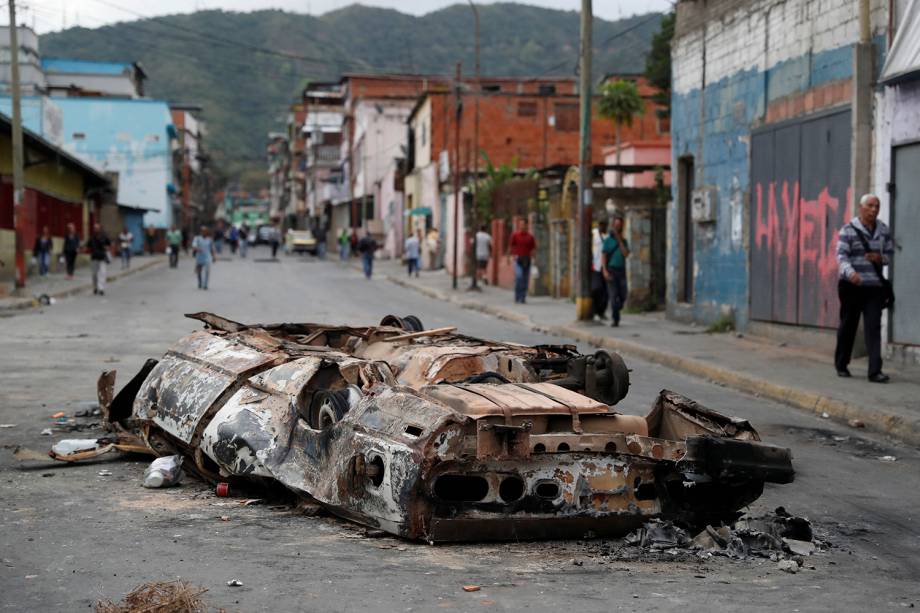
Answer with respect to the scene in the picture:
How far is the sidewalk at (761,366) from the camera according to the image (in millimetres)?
11017

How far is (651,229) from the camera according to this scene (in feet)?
84.3

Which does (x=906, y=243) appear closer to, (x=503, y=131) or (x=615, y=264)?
(x=615, y=264)

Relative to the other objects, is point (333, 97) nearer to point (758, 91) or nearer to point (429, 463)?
point (758, 91)

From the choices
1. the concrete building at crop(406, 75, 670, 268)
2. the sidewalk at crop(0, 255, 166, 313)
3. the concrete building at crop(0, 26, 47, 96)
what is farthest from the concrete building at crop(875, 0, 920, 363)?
the concrete building at crop(0, 26, 47, 96)

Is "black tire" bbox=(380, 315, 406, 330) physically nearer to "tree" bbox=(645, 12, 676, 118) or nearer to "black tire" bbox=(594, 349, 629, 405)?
"black tire" bbox=(594, 349, 629, 405)

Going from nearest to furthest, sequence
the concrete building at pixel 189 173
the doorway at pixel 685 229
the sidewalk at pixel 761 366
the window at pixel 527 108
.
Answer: the sidewalk at pixel 761 366 → the doorway at pixel 685 229 → the window at pixel 527 108 → the concrete building at pixel 189 173

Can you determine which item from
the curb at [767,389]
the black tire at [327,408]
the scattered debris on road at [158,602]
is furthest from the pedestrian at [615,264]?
the scattered debris on road at [158,602]

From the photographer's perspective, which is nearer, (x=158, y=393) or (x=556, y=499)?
(x=556, y=499)

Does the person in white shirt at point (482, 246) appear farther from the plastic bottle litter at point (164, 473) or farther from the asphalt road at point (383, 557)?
the plastic bottle litter at point (164, 473)

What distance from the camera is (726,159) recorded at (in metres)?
20.3

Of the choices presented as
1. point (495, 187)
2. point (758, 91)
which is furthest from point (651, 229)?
point (495, 187)

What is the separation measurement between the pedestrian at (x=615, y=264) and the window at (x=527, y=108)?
36.2m

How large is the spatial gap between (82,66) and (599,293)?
8376cm

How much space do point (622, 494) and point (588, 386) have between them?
150 cm
